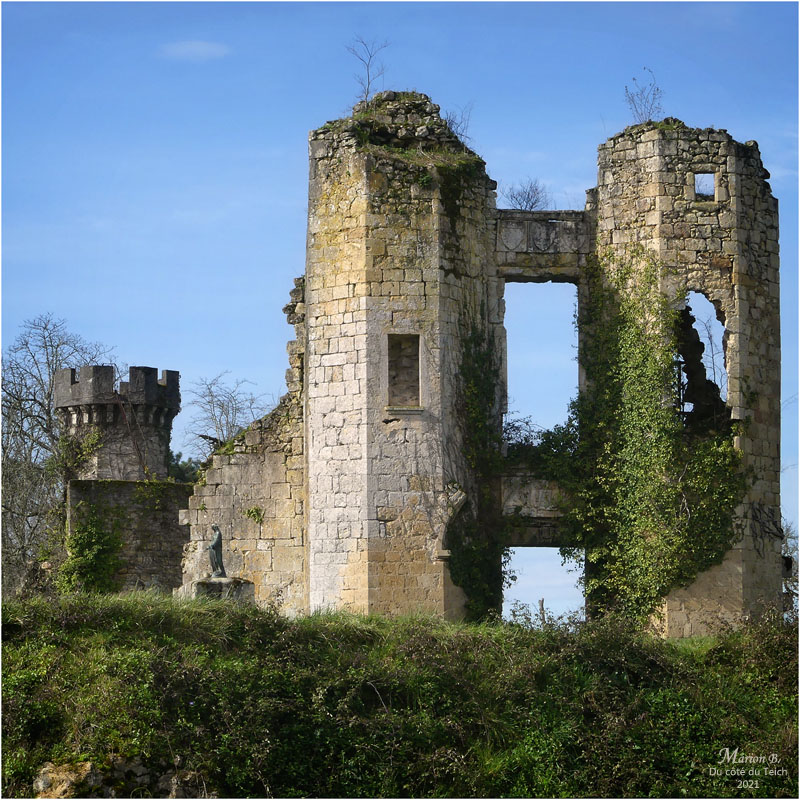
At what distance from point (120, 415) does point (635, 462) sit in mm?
13905

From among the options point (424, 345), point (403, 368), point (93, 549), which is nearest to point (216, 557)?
point (403, 368)

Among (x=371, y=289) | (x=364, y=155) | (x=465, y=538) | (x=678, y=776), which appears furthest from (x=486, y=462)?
(x=678, y=776)

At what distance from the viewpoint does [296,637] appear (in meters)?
18.2

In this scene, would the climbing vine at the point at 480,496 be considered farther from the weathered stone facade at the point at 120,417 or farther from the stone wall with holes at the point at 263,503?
the weathered stone facade at the point at 120,417

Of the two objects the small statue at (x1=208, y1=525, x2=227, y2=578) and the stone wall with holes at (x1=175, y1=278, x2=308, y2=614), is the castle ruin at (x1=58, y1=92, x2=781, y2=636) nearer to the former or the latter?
the stone wall with holes at (x1=175, y1=278, x2=308, y2=614)

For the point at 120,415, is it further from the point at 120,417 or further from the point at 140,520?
the point at 140,520

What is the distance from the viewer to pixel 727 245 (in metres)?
22.0

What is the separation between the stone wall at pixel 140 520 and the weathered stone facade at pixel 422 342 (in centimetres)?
353

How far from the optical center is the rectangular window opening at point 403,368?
69.8 feet

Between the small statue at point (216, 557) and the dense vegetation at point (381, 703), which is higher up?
the small statue at point (216, 557)

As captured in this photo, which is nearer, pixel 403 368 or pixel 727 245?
pixel 403 368

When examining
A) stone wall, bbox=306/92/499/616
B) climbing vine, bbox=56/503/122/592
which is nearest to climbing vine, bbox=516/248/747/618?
stone wall, bbox=306/92/499/616

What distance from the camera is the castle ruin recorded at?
20.9m

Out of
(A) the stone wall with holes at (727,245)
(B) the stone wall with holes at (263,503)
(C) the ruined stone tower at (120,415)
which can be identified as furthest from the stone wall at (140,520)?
(A) the stone wall with holes at (727,245)
